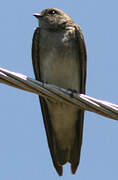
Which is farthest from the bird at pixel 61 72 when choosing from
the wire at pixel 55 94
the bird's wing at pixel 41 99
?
the wire at pixel 55 94

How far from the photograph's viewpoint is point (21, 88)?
14.7 feet

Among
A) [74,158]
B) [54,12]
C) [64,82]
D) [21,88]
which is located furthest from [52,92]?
[54,12]

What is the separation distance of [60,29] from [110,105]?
298 centimetres

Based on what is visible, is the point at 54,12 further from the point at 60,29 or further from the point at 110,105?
the point at 110,105

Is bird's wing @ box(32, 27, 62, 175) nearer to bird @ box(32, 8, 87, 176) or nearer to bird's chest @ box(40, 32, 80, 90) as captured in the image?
bird @ box(32, 8, 87, 176)

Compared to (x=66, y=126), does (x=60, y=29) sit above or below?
above

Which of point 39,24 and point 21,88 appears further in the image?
point 39,24

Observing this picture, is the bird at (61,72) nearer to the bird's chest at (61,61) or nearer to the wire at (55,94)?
the bird's chest at (61,61)

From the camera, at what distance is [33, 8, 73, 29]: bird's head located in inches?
289

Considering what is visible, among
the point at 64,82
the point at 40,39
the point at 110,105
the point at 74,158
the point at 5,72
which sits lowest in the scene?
the point at 74,158

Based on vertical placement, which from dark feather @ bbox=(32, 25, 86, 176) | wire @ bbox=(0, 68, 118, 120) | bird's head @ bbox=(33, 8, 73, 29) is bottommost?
dark feather @ bbox=(32, 25, 86, 176)

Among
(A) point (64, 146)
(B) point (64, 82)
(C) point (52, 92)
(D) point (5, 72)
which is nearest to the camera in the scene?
(D) point (5, 72)

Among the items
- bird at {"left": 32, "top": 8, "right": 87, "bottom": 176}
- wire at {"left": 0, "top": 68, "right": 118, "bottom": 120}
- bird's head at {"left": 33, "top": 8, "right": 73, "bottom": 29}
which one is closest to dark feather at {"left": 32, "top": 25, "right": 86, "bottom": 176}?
bird at {"left": 32, "top": 8, "right": 87, "bottom": 176}

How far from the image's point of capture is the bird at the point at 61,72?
6.95 metres
